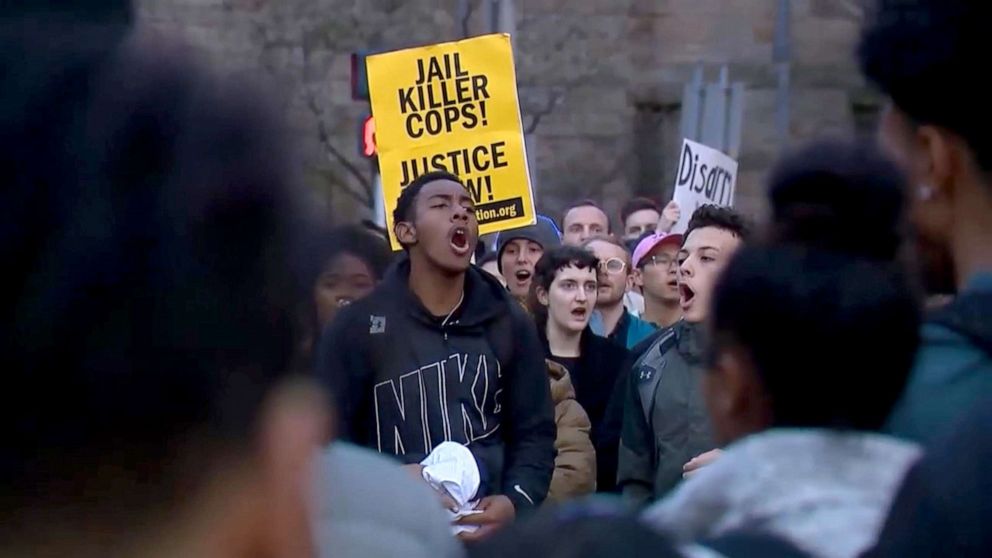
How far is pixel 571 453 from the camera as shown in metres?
5.63

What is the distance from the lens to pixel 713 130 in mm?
11867

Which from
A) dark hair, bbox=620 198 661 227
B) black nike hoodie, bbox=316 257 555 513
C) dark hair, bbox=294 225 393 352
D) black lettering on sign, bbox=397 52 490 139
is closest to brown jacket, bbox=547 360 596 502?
black nike hoodie, bbox=316 257 555 513

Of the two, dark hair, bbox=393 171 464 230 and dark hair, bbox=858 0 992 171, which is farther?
dark hair, bbox=393 171 464 230

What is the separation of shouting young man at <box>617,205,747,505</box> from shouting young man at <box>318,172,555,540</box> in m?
0.30

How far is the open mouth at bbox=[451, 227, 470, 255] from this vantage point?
5066 mm

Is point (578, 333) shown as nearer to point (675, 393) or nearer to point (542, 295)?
point (542, 295)

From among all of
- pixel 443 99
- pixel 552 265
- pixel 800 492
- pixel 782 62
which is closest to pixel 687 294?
pixel 552 265

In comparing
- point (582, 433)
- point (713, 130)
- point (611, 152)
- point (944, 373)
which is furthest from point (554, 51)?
point (944, 373)

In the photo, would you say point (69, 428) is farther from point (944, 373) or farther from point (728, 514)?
point (944, 373)

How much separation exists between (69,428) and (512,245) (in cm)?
708

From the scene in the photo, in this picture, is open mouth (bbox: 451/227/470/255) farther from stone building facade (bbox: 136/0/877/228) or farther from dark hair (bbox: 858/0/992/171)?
stone building facade (bbox: 136/0/877/228)

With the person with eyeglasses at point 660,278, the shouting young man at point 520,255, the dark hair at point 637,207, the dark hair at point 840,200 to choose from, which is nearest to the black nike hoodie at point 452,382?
the person with eyeglasses at point 660,278

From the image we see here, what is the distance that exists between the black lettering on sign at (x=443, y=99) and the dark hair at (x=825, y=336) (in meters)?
5.93

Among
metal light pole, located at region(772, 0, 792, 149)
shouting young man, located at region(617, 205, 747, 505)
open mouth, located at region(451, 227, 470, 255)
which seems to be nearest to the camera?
shouting young man, located at region(617, 205, 747, 505)
